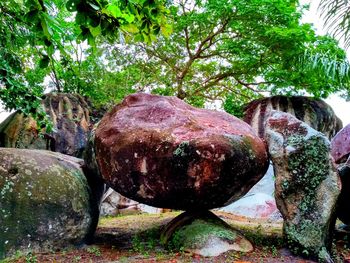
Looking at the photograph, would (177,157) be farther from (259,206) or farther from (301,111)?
(301,111)

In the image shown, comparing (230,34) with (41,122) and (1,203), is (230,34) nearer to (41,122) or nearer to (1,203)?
(41,122)

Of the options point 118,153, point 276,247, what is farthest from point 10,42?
point 276,247

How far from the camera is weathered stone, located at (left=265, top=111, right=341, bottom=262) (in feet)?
17.3

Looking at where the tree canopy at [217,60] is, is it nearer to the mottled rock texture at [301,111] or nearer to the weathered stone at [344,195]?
the mottled rock texture at [301,111]

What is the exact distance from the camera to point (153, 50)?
1367cm

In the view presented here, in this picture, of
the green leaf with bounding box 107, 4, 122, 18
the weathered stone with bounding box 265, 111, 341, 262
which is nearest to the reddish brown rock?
the weathered stone with bounding box 265, 111, 341, 262

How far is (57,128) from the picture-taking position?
12.0 metres

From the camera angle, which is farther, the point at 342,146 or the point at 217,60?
the point at 217,60

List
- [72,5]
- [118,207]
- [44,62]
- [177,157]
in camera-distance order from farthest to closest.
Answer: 1. [118,207]
2. [177,157]
3. [44,62]
4. [72,5]

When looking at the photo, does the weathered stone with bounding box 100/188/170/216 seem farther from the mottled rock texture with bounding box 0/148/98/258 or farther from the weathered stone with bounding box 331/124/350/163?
the weathered stone with bounding box 331/124/350/163

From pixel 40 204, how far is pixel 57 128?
272 inches

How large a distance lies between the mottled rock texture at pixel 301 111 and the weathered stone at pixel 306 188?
7.62m

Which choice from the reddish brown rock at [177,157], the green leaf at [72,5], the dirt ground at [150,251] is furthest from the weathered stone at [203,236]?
the green leaf at [72,5]

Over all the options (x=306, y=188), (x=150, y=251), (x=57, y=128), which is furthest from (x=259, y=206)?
(x=57, y=128)
